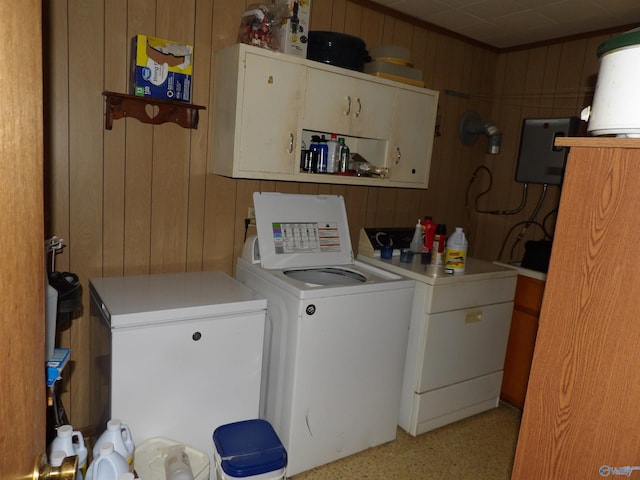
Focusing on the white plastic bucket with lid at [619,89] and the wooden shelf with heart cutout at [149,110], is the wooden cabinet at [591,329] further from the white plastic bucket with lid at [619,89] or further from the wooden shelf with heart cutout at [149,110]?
the wooden shelf with heart cutout at [149,110]

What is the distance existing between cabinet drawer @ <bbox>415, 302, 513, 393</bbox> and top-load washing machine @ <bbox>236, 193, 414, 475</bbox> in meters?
0.17

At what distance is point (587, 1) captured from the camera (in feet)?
8.03

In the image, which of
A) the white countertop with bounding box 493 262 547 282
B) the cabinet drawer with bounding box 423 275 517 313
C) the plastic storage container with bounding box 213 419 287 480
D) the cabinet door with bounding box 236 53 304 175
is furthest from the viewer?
the white countertop with bounding box 493 262 547 282

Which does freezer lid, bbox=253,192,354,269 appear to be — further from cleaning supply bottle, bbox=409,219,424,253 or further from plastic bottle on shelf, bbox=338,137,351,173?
cleaning supply bottle, bbox=409,219,424,253

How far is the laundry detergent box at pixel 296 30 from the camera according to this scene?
2.19 metres

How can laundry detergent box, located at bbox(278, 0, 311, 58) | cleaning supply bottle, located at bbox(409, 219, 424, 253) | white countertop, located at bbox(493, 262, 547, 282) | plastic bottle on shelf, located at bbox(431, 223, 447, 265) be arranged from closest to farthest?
laundry detergent box, located at bbox(278, 0, 311, 58), plastic bottle on shelf, located at bbox(431, 223, 447, 265), white countertop, located at bbox(493, 262, 547, 282), cleaning supply bottle, located at bbox(409, 219, 424, 253)

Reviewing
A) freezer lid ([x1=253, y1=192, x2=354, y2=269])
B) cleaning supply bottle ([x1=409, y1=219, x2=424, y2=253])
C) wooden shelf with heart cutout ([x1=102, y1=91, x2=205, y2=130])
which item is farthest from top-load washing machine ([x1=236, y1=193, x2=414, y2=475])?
wooden shelf with heart cutout ([x1=102, y1=91, x2=205, y2=130])

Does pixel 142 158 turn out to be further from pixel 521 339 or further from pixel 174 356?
pixel 521 339

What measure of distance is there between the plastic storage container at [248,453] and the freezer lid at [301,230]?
82 centimetres

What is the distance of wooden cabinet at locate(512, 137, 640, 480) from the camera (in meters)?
0.84

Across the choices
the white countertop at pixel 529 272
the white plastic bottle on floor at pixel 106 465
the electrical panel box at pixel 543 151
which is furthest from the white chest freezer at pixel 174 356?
the electrical panel box at pixel 543 151

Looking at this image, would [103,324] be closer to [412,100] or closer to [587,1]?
[412,100]

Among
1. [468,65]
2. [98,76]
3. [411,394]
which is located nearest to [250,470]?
[411,394]

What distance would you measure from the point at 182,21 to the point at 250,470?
1980mm
